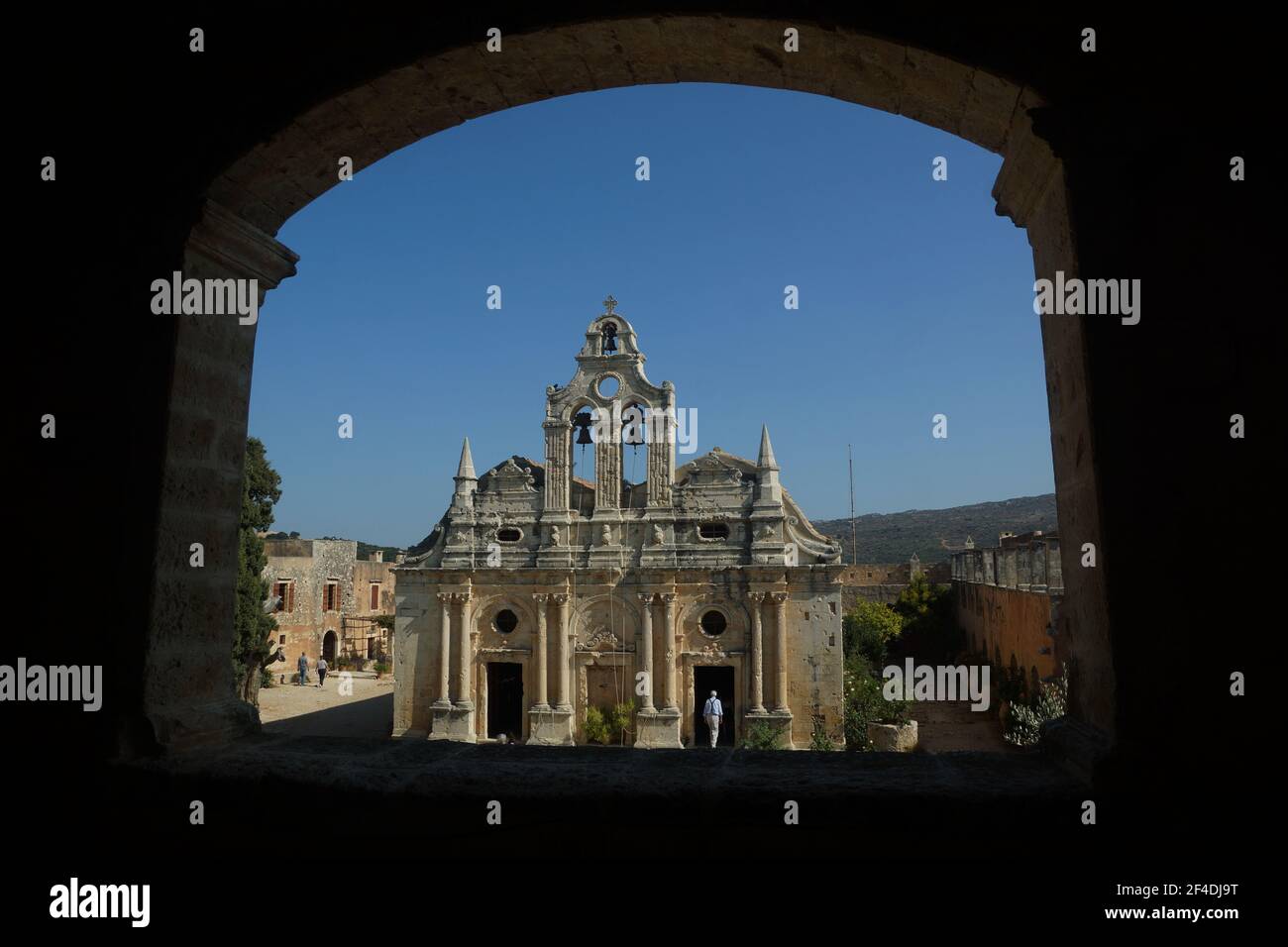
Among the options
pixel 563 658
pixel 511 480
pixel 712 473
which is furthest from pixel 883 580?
pixel 511 480

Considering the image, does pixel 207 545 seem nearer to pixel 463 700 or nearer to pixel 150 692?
pixel 150 692

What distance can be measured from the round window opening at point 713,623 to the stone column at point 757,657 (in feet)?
2.30

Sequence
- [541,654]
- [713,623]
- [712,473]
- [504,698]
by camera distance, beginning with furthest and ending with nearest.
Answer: [504,698] → [712,473] → [541,654] → [713,623]

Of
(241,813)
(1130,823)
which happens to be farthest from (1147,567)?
(241,813)

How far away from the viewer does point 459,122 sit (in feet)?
8.89

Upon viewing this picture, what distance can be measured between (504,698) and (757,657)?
20.1ft

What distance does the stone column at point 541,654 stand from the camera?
18406mm

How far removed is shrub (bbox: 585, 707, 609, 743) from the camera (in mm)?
18094

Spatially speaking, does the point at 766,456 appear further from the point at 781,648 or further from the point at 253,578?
the point at 253,578

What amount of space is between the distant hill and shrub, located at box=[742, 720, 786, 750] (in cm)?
3052

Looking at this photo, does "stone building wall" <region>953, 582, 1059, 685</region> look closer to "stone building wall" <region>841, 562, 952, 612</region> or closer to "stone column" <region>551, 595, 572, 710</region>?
"stone building wall" <region>841, 562, 952, 612</region>

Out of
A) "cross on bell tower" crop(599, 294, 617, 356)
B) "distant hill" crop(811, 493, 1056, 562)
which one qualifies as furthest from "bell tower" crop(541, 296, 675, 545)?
"distant hill" crop(811, 493, 1056, 562)

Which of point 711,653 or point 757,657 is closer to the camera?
point 757,657

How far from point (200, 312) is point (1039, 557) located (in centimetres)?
1535
